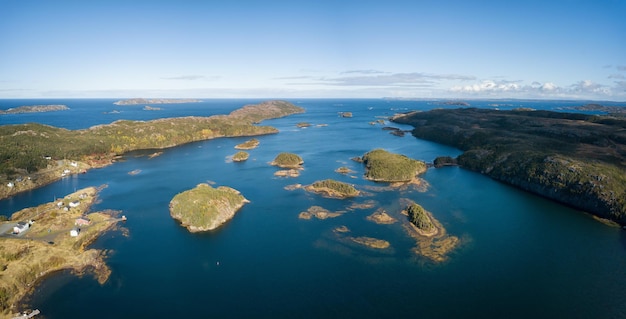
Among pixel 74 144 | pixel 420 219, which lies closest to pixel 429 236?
pixel 420 219

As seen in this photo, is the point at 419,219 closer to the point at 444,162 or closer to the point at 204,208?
the point at 204,208

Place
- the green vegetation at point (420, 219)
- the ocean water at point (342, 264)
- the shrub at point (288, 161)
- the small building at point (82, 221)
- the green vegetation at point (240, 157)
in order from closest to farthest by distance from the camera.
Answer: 1. the ocean water at point (342, 264)
2. the small building at point (82, 221)
3. the green vegetation at point (420, 219)
4. the shrub at point (288, 161)
5. the green vegetation at point (240, 157)

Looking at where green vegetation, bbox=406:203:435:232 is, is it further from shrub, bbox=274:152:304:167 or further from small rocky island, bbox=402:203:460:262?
shrub, bbox=274:152:304:167

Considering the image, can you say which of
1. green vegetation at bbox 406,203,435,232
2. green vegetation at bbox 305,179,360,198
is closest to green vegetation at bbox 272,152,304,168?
green vegetation at bbox 305,179,360,198

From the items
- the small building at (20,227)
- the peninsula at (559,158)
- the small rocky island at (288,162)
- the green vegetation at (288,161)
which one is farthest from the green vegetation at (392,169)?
the small building at (20,227)

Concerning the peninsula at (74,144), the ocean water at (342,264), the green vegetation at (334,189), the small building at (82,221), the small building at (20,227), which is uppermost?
the peninsula at (74,144)

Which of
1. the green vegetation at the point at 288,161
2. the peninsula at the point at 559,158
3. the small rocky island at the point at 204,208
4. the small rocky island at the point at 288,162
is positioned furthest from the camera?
the green vegetation at the point at 288,161

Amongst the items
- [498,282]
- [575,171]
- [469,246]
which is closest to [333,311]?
[498,282]

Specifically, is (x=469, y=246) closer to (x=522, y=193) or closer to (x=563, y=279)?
(x=563, y=279)

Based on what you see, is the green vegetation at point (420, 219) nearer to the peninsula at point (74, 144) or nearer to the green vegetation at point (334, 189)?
the green vegetation at point (334, 189)
